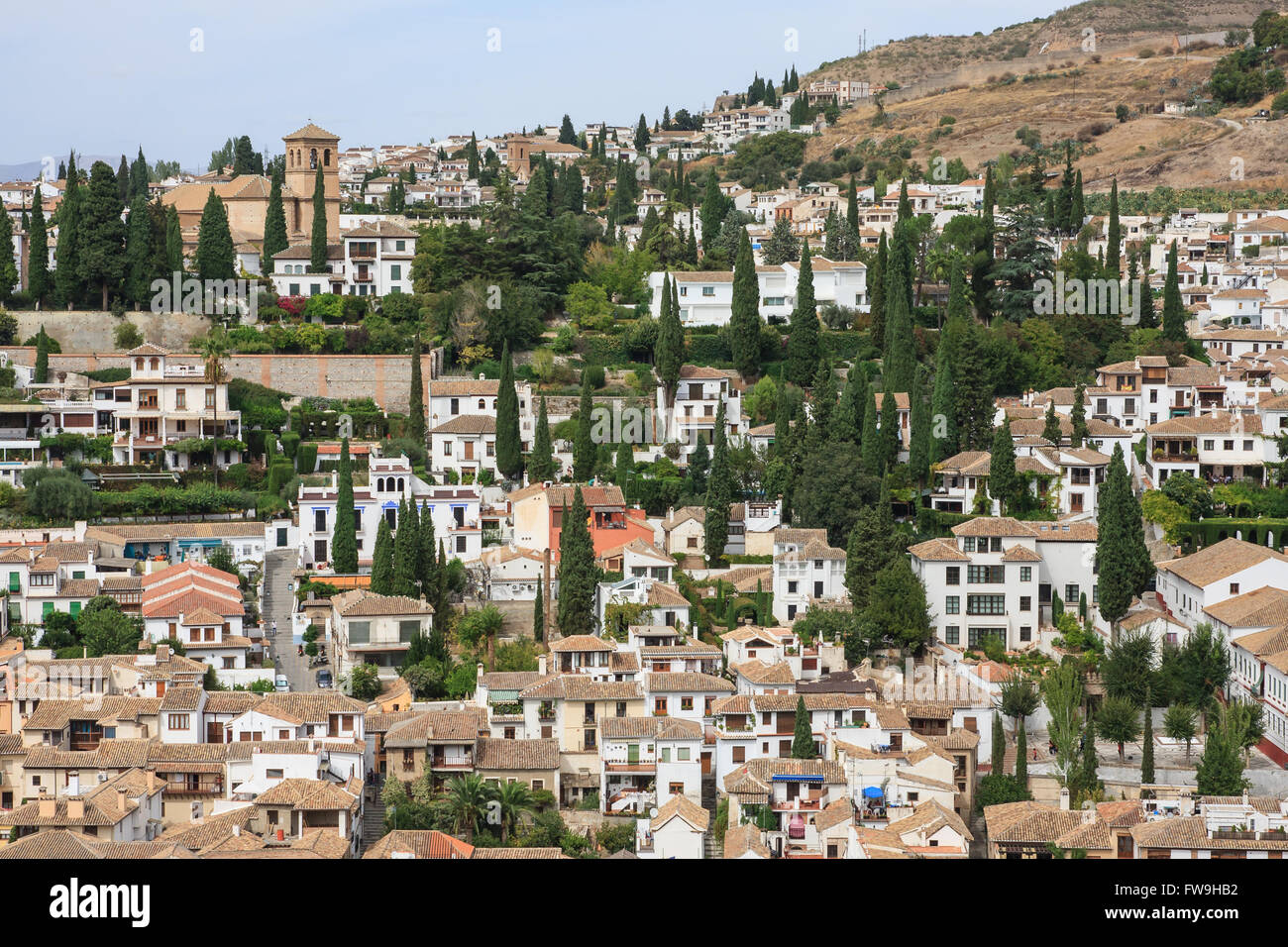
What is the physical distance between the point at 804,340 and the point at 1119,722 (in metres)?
15.5

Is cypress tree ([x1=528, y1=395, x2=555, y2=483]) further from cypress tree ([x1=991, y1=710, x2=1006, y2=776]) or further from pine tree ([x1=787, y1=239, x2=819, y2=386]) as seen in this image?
cypress tree ([x1=991, y1=710, x2=1006, y2=776])

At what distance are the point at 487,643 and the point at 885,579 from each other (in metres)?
7.30

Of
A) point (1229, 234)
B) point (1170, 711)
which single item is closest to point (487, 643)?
point (1170, 711)

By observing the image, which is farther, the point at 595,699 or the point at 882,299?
the point at 882,299

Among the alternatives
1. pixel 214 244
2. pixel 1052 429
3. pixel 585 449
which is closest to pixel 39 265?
pixel 214 244

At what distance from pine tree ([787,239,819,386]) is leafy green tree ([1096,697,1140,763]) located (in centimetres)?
1466

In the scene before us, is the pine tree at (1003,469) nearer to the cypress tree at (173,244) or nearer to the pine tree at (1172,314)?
the pine tree at (1172,314)

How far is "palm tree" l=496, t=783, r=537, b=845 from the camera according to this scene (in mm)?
25344

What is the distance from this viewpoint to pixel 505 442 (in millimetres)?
38531

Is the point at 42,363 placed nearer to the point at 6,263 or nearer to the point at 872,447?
the point at 6,263

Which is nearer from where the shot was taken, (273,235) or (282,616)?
(282,616)

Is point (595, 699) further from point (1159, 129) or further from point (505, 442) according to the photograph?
point (1159, 129)

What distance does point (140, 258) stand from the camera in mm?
44969

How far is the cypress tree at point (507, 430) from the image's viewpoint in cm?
3847
